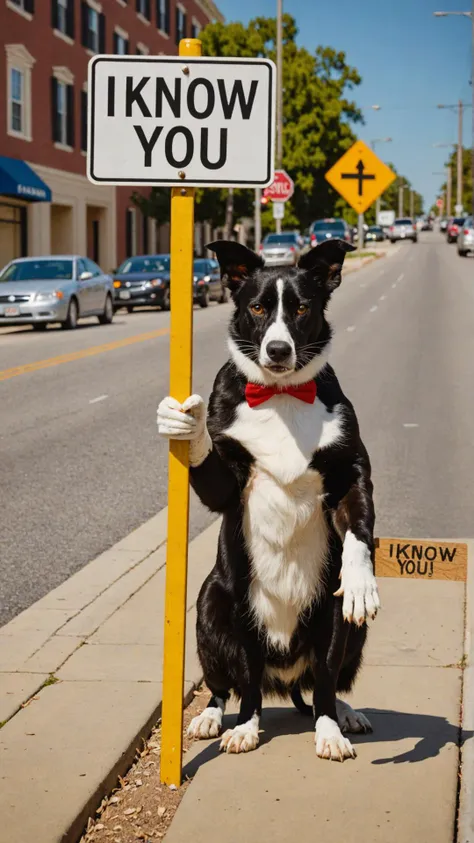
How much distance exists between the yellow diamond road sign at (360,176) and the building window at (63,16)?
10295mm

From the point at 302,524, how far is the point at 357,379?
12294 millimetres

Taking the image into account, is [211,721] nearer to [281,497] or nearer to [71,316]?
[281,497]

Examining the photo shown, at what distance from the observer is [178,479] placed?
377cm

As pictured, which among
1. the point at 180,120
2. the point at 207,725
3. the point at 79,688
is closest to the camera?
the point at 180,120

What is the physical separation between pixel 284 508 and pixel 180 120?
127 centimetres

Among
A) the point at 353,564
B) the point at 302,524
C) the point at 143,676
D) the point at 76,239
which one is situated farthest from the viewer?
the point at 76,239

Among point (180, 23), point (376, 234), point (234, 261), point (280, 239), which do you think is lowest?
point (234, 261)

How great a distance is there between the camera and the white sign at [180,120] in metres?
3.75

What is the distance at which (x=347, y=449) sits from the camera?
391 cm

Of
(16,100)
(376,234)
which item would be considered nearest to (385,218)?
(376,234)

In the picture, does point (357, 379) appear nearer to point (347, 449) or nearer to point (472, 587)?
point (472, 587)

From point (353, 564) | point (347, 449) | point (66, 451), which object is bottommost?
point (66, 451)

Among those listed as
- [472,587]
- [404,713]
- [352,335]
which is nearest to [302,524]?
[404,713]

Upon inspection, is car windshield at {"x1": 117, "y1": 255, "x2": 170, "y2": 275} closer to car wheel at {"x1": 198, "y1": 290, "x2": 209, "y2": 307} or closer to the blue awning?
car wheel at {"x1": 198, "y1": 290, "x2": 209, "y2": 307}
